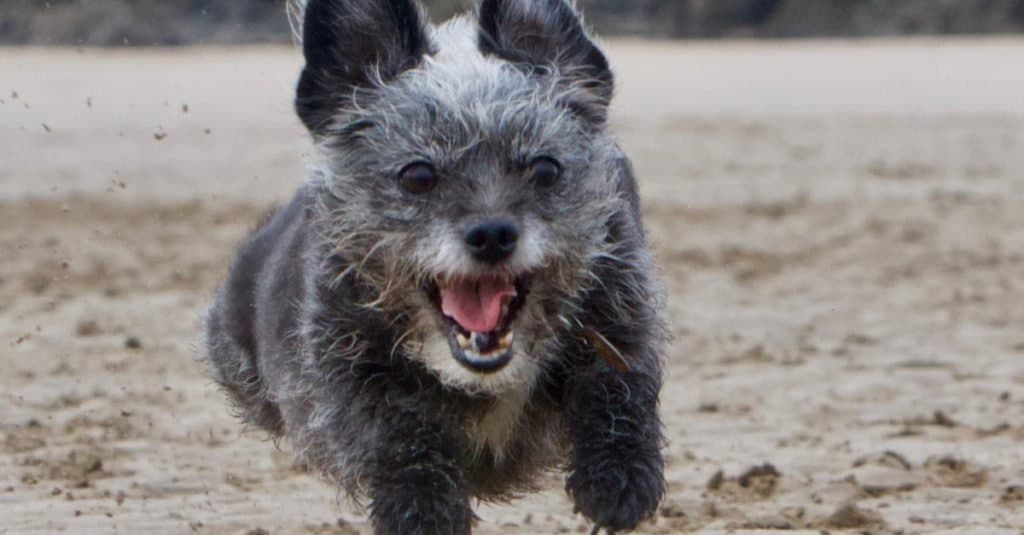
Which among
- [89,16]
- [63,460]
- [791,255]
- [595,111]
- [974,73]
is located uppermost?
[595,111]

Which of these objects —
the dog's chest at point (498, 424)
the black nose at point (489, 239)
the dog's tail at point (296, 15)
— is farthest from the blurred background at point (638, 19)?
the black nose at point (489, 239)

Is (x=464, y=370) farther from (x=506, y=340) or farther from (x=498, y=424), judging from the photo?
(x=498, y=424)

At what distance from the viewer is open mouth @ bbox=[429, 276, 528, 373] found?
17.3 feet

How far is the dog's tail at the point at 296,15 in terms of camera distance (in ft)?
19.1

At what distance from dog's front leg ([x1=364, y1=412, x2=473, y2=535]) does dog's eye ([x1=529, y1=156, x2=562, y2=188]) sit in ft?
2.43

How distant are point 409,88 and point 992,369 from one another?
16.2ft

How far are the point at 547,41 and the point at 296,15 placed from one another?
2.59 feet

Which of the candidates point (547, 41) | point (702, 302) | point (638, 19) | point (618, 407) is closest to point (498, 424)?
point (618, 407)

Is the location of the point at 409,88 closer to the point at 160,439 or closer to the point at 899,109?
the point at 160,439

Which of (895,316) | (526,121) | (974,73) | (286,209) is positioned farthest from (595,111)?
(974,73)

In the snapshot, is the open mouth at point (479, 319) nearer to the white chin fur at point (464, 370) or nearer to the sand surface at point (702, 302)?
the white chin fur at point (464, 370)

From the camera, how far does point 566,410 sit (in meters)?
5.64

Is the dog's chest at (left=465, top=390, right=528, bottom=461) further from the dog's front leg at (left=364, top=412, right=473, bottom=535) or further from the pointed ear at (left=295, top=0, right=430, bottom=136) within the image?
the pointed ear at (left=295, top=0, right=430, bottom=136)

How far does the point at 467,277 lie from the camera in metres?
5.19
